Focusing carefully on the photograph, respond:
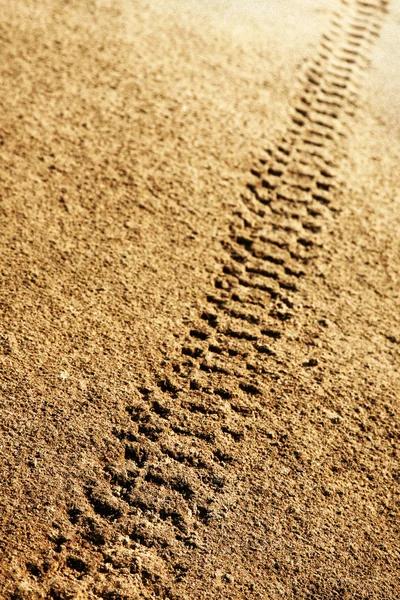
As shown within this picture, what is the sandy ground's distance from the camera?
1.91 meters

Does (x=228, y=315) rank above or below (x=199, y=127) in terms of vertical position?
below

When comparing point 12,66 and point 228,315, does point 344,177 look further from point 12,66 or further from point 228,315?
point 12,66

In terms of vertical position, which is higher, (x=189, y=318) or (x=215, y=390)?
(x=189, y=318)

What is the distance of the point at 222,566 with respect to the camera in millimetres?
1870

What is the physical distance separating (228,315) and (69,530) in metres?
1.08

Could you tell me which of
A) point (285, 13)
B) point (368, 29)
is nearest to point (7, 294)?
point (285, 13)

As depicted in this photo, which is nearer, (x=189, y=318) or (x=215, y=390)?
(x=215, y=390)

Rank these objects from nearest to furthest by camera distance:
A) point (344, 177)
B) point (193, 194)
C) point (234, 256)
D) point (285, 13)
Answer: point (234, 256) → point (193, 194) → point (344, 177) → point (285, 13)

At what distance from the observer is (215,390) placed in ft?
7.57

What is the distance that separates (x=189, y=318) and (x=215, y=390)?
1.16 feet

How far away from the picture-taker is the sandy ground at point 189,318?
1.91 m

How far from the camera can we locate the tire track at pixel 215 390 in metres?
1.88

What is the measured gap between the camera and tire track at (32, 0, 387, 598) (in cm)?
188

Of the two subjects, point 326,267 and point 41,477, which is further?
point 326,267
